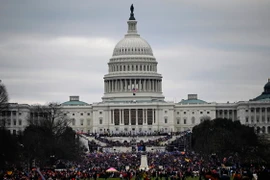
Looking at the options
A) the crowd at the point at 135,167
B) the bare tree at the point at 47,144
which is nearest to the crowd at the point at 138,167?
the crowd at the point at 135,167

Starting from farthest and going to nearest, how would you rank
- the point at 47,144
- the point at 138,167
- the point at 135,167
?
the point at 47,144 → the point at 138,167 → the point at 135,167

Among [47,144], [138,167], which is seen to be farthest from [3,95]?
[138,167]

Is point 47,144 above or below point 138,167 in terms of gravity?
above

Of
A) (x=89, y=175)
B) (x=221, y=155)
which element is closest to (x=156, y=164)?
(x=221, y=155)

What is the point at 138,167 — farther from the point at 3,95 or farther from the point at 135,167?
the point at 3,95

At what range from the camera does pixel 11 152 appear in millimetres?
117875

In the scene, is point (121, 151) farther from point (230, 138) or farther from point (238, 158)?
point (238, 158)

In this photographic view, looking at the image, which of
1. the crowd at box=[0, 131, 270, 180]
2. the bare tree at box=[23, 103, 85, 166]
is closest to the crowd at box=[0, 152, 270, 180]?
the crowd at box=[0, 131, 270, 180]

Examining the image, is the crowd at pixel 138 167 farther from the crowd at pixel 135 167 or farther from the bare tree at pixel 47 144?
the bare tree at pixel 47 144

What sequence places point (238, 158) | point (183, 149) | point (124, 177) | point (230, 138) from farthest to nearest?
point (183, 149) < point (230, 138) < point (238, 158) < point (124, 177)

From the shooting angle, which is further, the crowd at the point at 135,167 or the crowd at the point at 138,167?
the crowd at the point at 135,167

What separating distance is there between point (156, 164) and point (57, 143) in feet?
55.8

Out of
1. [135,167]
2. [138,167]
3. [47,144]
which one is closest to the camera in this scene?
[135,167]

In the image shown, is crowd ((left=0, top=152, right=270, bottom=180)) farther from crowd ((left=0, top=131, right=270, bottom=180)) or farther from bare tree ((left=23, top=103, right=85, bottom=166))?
bare tree ((left=23, top=103, right=85, bottom=166))
